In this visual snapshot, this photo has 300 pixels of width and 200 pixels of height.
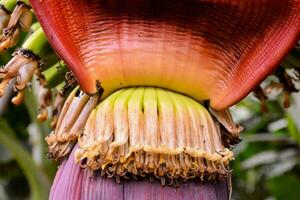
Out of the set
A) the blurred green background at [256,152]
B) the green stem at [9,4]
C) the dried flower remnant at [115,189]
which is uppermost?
the blurred green background at [256,152]

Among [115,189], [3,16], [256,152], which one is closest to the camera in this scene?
[115,189]

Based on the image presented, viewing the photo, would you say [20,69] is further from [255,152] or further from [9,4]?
[255,152]

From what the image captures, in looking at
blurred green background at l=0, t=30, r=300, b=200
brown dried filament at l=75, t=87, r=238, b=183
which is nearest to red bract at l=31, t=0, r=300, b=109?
brown dried filament at l=75, t=87, r=238, b=183

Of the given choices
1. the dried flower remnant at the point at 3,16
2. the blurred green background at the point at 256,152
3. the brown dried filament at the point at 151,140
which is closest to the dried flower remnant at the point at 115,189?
the brown dried filament at the point at 151,140

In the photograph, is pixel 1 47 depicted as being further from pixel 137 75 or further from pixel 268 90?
pixel 268 90

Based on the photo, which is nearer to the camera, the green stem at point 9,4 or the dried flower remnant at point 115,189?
the dried flower remnant at point 115,189

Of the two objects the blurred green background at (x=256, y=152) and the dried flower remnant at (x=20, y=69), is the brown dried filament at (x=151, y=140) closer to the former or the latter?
the dried flower remnant at (x=20, y=69)

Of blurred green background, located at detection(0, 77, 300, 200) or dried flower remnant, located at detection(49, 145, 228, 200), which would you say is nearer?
dried flower remnant, located at detection(49, 145, 228, 200)

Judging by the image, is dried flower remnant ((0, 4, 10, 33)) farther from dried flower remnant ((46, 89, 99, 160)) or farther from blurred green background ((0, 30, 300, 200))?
blurred green background ((0, 30, 300, 200))

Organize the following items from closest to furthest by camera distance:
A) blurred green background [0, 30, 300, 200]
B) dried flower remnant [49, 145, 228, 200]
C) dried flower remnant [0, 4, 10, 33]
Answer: dried flower remnant [49, 145, 228, 200] < dried flower remnant [0, 4, 10, 33] < blurred green background [0, 30, 300, 200]

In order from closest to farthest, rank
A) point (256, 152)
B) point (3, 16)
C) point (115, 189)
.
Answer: point (115, 189)
point (3, 16)
point (256, 152)

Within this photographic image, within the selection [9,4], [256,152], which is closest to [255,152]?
[256,152]
